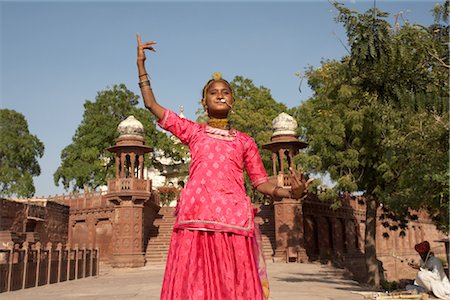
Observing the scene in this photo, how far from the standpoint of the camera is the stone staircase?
22000 mm

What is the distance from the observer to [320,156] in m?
15.5

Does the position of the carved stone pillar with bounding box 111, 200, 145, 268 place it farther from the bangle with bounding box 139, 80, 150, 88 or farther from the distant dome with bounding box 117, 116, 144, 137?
the bangle with bounding box 139, 80, 150, 88

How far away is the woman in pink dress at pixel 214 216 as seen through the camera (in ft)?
10.9

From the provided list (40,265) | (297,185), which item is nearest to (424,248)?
(297,185)

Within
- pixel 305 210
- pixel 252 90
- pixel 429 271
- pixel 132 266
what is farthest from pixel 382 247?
pixel 429 271

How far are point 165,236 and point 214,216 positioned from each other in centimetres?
2082

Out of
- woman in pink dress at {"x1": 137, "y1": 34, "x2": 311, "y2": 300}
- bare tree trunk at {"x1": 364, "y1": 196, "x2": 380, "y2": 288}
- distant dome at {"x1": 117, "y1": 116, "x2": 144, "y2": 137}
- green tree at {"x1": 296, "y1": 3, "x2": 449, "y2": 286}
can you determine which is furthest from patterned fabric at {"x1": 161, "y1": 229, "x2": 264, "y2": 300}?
distant dome at {"x1": 117, "y1": 116, "x2": 144, "y2": 137}

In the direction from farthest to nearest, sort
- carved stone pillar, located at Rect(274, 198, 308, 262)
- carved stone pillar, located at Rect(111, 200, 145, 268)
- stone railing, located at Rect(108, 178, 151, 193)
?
stone railing, located at Rect(108, 178, 151, 193) < carved stone pillar, located at Rect(111, 200, 145, 268) < carved stone pillar, located at Rect(274, 198, 308, 262)

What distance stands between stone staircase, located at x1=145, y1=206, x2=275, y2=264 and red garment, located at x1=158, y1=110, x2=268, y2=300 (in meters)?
18.2

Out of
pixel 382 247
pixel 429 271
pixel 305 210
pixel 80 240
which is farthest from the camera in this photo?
pixel 382 247

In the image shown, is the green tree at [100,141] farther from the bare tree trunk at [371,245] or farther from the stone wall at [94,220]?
the bare tree trunk at [371,245]

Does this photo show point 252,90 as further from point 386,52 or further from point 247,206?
point 247,206

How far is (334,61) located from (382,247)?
21.2 meters

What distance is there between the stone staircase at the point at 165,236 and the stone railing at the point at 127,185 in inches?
105
